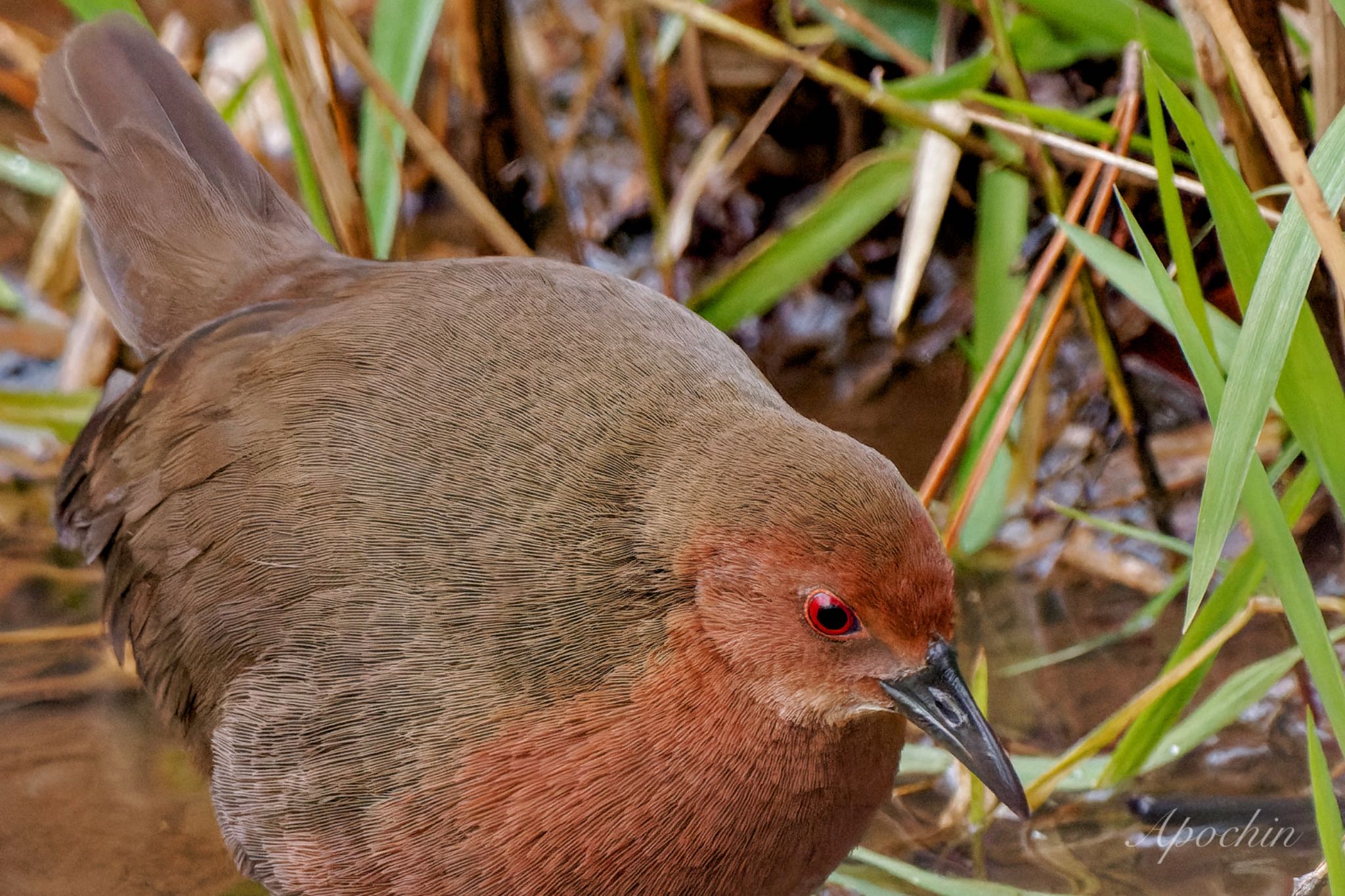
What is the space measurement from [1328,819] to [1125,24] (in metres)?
1.28

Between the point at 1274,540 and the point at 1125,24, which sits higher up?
the point at 1125,24

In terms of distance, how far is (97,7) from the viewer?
8.23 feet

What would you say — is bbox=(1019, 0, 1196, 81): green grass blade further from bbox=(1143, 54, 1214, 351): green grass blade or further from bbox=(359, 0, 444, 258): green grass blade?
bbox=(359, 0, 444, 258): green grass blade

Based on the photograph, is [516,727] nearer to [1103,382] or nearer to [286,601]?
[286,601]

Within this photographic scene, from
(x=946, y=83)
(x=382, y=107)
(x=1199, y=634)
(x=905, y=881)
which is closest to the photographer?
(x=1199, y=634)

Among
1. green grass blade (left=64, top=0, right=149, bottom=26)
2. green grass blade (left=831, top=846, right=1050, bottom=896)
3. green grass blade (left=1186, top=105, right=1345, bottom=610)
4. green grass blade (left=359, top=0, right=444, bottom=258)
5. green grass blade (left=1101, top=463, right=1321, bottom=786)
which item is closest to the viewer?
green grass blade (left=1186, top=105, right=1345, bottom=610)

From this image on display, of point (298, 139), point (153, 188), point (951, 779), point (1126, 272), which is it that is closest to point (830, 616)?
point (1126, 272)

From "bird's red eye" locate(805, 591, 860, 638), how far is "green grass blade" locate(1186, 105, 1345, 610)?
394 millimetres

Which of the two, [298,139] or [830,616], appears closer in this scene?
[830,616]

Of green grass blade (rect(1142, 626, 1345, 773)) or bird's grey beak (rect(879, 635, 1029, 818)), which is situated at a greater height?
bird's grey beak (rect(879, 635, 1029, 818))

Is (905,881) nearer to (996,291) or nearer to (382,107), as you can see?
(996,291)

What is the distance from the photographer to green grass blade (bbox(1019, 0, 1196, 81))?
7.45ft

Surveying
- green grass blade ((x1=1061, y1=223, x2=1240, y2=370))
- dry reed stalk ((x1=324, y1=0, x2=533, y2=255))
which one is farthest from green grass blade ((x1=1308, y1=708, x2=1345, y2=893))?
dry reed stalk ((x1=324, y1=0, x2=533, y2=255))

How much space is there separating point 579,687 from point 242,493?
2.14 ft
